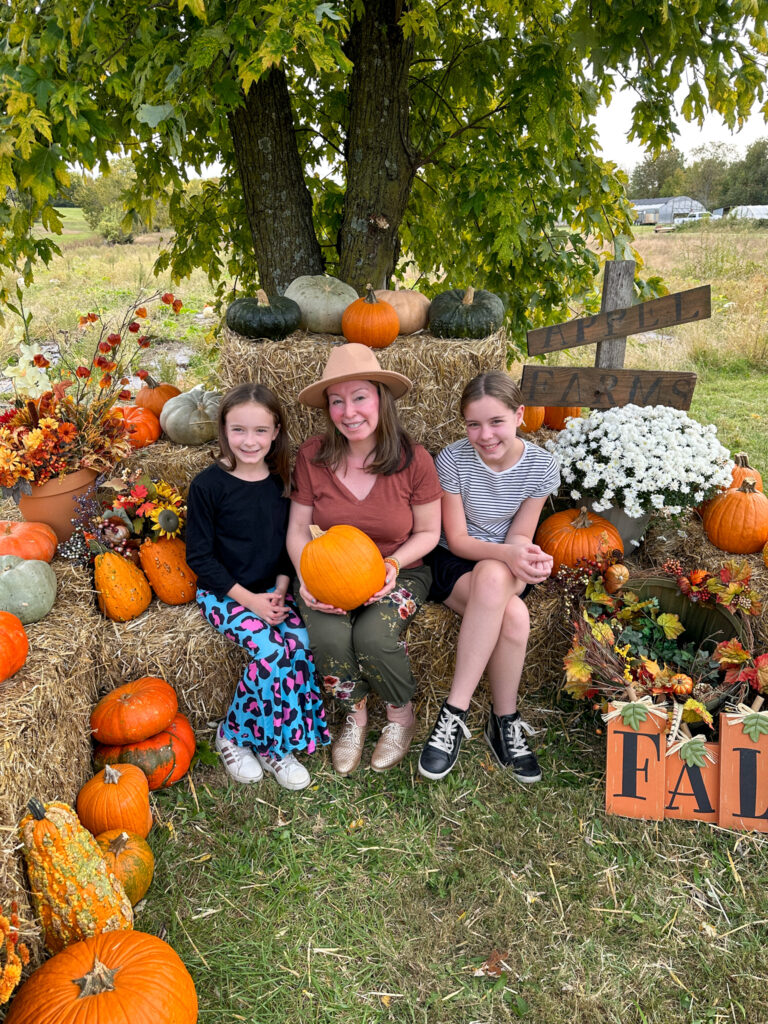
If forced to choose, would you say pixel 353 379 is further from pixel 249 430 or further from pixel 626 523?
pixel 626 523

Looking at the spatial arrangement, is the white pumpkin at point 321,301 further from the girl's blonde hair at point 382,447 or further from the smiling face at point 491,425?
the smiling face at point 491,425

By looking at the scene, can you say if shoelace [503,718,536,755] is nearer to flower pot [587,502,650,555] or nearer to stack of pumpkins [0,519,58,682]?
flower pot [587,502,650,555]

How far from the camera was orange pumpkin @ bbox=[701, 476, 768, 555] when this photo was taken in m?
3.14

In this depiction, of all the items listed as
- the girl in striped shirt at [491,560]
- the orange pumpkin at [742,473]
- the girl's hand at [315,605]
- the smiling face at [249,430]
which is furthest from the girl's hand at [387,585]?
the orange pumpkin at [742,473]

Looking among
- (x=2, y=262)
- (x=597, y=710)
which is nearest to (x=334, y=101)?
(x=2, y=262)

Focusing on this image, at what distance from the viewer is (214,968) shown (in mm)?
1968

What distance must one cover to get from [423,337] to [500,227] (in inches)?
28.2

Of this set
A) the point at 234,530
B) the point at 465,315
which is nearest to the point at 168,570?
the point at 234,530

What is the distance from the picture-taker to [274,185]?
3.80 metres

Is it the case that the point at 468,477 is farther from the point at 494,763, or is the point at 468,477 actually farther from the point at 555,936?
the point at 555,936

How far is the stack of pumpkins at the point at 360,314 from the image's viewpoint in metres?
3.27

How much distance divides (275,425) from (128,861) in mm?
1622

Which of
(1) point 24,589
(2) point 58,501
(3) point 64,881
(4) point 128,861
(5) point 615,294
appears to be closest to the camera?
(3) point 64,881

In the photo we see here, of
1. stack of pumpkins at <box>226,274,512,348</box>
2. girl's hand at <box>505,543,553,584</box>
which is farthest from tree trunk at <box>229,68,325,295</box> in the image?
girl's hand at <box>505,543,553,584</box>
